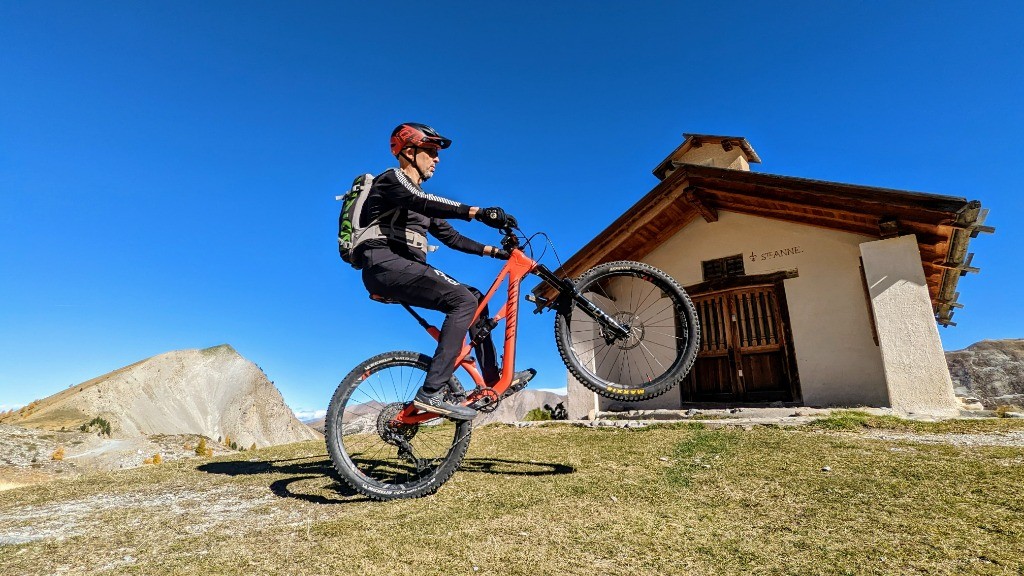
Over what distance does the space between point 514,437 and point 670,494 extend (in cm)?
345

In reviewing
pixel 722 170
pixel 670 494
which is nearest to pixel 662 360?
pixel 722 170

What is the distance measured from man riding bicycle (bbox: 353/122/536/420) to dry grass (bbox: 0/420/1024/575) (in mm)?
769

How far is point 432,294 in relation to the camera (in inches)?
130

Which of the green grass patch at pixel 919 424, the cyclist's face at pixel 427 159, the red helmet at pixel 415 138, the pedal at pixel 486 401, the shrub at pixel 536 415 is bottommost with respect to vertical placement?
the green grass patch at pixel 919 424

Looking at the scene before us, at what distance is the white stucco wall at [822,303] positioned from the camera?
333 inches

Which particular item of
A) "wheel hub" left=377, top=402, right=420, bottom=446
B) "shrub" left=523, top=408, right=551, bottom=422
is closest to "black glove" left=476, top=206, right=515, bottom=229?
"wheel hub" left=377, top=402, right=420, bottom=446

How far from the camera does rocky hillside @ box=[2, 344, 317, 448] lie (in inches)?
1146

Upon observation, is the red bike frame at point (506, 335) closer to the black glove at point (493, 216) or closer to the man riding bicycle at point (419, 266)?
the man riding bicycle at point (419, 266)

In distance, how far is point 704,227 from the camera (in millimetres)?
10570

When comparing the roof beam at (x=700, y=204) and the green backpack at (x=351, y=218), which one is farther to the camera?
the roof beam at (x=700, y=204)

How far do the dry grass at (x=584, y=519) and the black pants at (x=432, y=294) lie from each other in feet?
2.91

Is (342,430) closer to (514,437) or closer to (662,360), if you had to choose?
(514,437)

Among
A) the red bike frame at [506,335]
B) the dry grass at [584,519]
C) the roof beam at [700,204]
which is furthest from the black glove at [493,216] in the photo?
the roof beam at [700,204]

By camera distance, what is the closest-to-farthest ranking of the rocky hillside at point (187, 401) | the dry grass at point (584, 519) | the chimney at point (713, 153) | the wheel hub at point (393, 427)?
the dry grass at point (584, 519)
the wheel hub at point (393, 427)
the chimney at point (713, 153)
the rocky hillside at point (187, 401)
